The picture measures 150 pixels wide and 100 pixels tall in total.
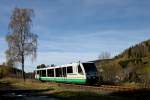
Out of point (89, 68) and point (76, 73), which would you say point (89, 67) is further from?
point (76, 73)

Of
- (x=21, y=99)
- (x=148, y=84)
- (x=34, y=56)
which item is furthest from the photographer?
(x=34, y=56)

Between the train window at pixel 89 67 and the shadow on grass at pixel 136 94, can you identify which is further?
the train window at pixel 89 67

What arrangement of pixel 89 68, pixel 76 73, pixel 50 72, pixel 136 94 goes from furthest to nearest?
pixel 50 72 < pixel 76 73 < pixel 89 68 < pixel 136 94

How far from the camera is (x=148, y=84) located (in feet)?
123

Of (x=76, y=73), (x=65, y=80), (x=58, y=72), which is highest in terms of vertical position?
(x=58, y=72)

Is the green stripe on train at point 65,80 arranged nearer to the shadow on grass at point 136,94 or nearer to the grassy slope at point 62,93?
the grassy slope at point 62,93

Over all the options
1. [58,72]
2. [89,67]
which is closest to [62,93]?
[89,67]

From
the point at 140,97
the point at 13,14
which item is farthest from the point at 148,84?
the point at 13,14

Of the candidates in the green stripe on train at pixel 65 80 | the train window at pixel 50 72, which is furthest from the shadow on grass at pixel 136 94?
the train window at pixel 50 72

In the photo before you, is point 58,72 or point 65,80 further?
point 58,72

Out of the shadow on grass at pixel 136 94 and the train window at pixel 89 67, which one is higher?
the train window at pixel 89 67

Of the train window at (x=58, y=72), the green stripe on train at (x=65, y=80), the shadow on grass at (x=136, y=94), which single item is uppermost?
the train window at (x=58, y=72)

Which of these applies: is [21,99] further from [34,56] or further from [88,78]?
[34,56]

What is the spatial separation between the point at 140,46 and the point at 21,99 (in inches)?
5523
